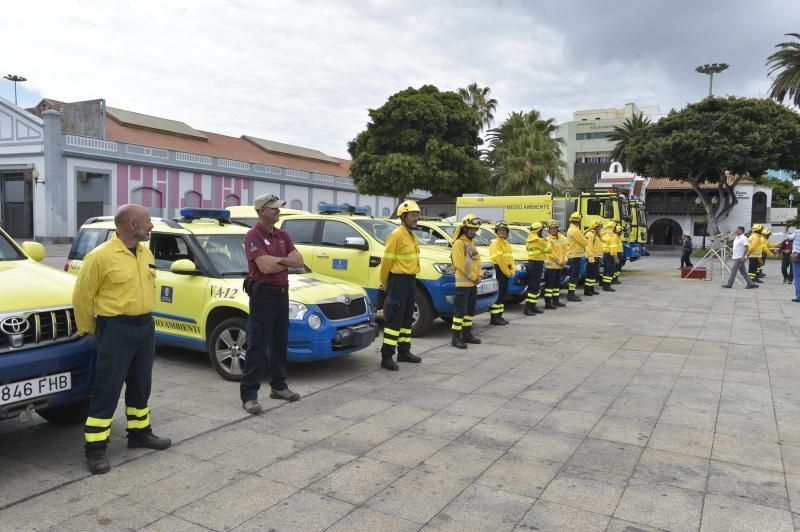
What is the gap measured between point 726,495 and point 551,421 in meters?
1.50

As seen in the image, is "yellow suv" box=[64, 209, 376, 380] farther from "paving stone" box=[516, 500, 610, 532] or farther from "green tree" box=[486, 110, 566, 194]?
"green tree" box=[486, 110, 566, 194]

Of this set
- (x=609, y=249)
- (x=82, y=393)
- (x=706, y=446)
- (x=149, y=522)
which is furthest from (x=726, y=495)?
(x=609, y=249)

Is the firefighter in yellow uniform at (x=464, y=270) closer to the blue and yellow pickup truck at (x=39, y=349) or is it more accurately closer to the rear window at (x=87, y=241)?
the rear window at (x=87, y=241)

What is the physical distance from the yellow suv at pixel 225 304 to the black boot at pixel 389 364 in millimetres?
432

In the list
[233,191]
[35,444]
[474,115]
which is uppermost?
[474,115]

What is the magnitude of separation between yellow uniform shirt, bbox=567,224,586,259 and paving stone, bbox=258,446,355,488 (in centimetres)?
979

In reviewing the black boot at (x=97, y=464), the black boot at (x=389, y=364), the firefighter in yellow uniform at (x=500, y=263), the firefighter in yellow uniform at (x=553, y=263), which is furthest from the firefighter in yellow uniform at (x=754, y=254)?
the black boot at (x=97, y=464)

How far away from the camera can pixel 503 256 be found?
950cm

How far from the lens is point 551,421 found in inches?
193

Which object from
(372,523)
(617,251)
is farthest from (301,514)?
(617,251)

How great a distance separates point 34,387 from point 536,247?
28.0ft

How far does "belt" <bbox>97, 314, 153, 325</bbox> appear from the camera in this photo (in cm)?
380

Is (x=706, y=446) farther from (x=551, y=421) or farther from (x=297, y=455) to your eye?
(x=297, y=455)

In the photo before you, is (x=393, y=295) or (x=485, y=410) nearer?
(x=485, y=410)
